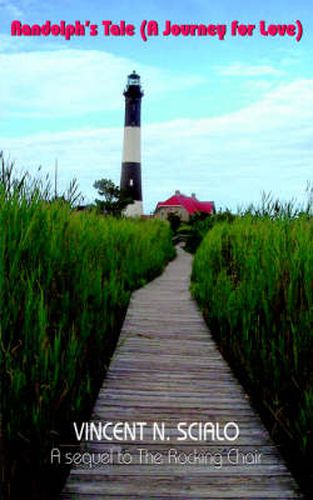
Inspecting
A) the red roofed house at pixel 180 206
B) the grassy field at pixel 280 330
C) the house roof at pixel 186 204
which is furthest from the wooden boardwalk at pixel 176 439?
the house roof at pixel 186 204

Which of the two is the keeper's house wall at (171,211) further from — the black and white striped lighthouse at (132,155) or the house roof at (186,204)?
the black and white striped lighthouse at (132,155)

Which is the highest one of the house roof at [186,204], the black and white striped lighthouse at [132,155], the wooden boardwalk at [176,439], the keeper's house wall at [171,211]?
the black and white striped lighthouse at [132,155]

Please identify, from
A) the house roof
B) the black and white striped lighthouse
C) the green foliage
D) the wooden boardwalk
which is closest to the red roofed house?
the house roof

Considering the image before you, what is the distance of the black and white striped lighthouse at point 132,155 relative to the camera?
4297cm

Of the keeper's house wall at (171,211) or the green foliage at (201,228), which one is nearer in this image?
the green foliage at (201,228)

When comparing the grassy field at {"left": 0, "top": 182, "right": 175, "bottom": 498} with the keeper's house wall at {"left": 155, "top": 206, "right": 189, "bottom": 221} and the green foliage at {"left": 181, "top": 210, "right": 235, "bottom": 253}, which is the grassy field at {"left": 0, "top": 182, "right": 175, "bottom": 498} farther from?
the keeper's house wall at {"left": 155, "top": 206, "right": 189, "bottom": 221}

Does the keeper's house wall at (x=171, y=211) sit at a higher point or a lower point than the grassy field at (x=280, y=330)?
higher

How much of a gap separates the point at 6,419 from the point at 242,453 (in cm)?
125

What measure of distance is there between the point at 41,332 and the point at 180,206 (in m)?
55.2

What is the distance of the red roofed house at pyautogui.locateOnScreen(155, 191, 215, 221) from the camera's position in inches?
2259

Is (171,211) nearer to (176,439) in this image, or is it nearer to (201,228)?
(201,228)

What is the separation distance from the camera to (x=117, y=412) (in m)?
3.60

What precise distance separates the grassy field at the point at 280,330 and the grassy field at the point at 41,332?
3.55 feet

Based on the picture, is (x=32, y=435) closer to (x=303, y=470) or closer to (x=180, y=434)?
(x=180, y=434)
